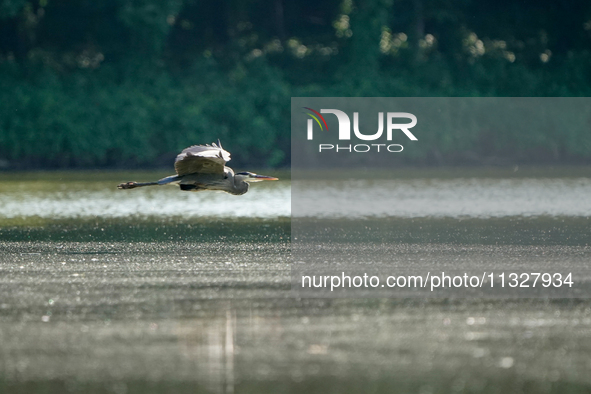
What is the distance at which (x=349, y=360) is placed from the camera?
5754 millimetres

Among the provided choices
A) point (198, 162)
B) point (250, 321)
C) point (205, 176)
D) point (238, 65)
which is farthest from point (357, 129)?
point (250, 321)

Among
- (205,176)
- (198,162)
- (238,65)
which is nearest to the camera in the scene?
(198,162)

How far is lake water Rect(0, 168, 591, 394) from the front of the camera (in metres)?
5.45

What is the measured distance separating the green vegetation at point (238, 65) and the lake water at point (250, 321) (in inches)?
734

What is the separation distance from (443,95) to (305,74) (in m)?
5.36

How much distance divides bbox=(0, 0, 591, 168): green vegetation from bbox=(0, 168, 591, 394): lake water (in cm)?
1864

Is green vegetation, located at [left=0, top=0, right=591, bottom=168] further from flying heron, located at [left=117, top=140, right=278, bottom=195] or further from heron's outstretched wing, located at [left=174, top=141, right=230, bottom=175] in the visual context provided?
heron's outstretched wing, located at [left=174, top=141, right=230, bottom=175]

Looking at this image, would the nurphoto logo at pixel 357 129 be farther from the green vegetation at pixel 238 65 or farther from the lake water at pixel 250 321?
the lake water at pixel 250 321

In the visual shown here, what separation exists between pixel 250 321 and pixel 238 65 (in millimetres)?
29148

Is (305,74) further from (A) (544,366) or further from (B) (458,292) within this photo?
(A) (544,366)

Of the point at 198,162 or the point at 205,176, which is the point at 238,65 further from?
the point at 198,162

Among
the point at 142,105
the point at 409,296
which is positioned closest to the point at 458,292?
the point at 409,296

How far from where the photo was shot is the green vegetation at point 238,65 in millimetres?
31531

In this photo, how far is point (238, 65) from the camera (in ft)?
116
